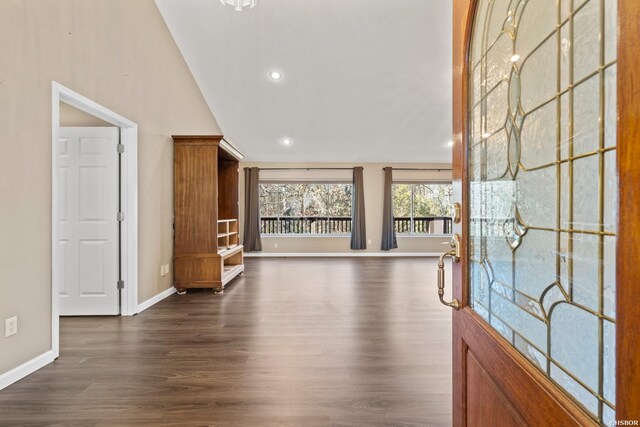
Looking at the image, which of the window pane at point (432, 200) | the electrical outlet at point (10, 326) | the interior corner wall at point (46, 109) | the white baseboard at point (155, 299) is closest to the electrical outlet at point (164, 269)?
the interior corner wall at point (46, 109)

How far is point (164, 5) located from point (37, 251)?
3348mm

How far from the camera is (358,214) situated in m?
7.35

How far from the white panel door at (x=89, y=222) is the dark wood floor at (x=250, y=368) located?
0.78 ft

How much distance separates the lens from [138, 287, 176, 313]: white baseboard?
3350mm

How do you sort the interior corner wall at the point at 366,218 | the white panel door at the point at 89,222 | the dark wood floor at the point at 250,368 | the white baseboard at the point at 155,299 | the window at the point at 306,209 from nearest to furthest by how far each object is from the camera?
the dark wood floor at the point at 250,368 → the white panel door at the point at 89,222 → the white baseboard at the point at 155,299 → the interior corner wall at the point at 366,218 → the window at the point at 306,209

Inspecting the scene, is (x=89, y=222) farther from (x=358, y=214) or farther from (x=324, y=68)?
(x=358, y=214)

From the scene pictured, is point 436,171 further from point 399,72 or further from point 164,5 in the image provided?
point 164,5

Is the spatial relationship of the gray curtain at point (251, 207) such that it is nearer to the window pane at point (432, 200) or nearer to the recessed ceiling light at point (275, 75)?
the recessed ceiling light at point (275, 75)

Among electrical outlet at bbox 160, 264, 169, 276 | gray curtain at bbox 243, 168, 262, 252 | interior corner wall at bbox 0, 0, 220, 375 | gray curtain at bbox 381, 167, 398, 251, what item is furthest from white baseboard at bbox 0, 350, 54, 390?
gray curtain at bbox 381, 167, 398, 251

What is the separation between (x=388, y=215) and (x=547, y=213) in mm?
6840

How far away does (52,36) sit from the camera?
230 cm

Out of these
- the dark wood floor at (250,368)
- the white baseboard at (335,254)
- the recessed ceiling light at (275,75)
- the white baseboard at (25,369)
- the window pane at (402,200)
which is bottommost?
the dark wood floor at (250,368)

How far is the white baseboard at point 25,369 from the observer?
1.90 metres

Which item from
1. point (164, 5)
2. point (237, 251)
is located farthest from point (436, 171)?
point (164, 5)
